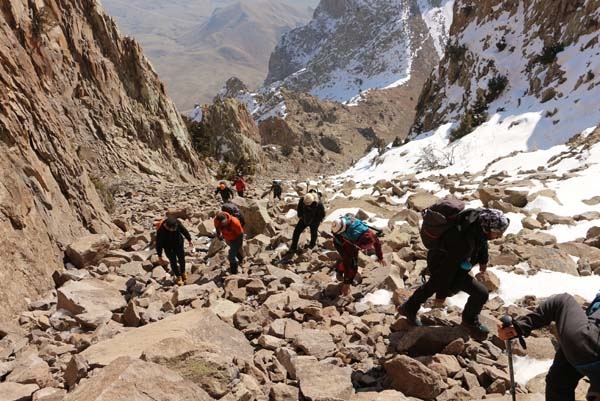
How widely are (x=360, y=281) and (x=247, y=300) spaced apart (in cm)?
197

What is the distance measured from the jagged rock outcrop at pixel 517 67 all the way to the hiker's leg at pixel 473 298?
19.7 metres

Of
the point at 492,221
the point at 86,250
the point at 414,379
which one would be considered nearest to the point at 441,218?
the point at 492,221

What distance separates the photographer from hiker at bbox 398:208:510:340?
457 centimetres

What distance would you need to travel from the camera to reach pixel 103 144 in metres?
21.6

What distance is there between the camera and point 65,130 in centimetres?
1862

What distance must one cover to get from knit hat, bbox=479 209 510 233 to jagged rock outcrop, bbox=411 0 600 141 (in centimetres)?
1985

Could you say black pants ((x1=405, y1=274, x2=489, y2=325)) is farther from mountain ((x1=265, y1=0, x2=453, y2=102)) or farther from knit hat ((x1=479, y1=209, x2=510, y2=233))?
mountain ((x1=265, y1=0, x2=453, y2=102))

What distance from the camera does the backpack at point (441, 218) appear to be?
15.2 ft

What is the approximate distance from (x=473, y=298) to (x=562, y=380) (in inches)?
63.7

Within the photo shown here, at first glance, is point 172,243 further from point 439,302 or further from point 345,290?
point 439,302

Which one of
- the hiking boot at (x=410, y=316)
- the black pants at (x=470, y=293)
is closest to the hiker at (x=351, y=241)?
the hiking boot at (x=410, y=316)

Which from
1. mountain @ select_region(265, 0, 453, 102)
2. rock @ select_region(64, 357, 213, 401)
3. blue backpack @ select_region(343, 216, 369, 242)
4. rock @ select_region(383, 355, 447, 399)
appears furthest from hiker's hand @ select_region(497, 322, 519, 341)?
mountain @ select_region(265, 0, 453, 102)

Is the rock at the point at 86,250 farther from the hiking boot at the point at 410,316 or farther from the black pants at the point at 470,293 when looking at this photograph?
the black pants at the point at 470,293

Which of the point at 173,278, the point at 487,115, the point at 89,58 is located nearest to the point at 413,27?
the point at 487,115
